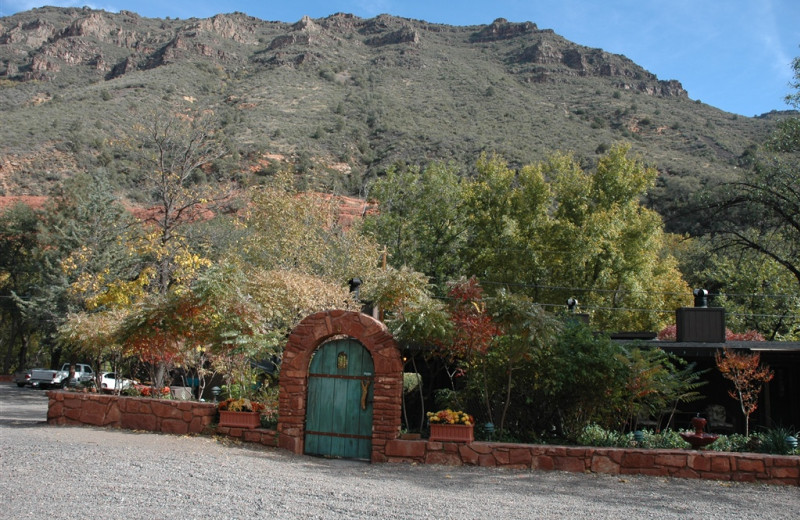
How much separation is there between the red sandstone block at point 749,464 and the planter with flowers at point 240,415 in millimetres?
7472

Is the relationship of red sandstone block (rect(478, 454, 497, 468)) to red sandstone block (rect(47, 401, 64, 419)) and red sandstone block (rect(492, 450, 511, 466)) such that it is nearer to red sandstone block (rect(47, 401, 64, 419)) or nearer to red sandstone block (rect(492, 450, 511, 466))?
red sandstone block (rect(492, 450, 511, 466))

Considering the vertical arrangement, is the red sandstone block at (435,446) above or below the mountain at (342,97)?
below

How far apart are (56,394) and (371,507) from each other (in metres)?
8.79

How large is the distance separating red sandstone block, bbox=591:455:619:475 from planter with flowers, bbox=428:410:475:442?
71.3 inches

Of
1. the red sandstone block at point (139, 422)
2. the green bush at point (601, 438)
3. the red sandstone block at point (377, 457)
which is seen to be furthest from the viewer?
the red sandstone block at point (139, 422)

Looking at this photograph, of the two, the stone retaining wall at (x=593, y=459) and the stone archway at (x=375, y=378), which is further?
the stone archway at (x=375, y=378)

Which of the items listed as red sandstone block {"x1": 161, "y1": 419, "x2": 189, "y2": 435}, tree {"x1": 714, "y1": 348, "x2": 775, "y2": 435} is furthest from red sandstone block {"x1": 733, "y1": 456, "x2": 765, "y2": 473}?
red sandstone block {"x1": 161, "y1": 419, "x2": 189, "y2": 435}

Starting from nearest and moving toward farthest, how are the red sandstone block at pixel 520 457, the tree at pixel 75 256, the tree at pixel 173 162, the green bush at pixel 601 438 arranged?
the red sandstone block at pixel 520 457
the green bush at pixel 601 438
the tree at pixel 173 162
the tree at pixel 75 256

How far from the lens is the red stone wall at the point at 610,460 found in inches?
353

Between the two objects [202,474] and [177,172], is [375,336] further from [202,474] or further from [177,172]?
[177,172]

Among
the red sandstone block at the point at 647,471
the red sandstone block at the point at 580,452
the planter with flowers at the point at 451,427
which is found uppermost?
the planter with flowers at the point at 451,427

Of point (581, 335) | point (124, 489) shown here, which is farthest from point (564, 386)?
point (124, 489)

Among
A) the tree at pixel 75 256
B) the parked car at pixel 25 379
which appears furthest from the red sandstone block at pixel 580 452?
the parked car at pixel 25 379

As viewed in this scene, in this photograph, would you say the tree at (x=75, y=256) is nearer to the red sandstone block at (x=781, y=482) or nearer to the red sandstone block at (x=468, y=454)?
the red sandstone block at (x=468, y=454)
